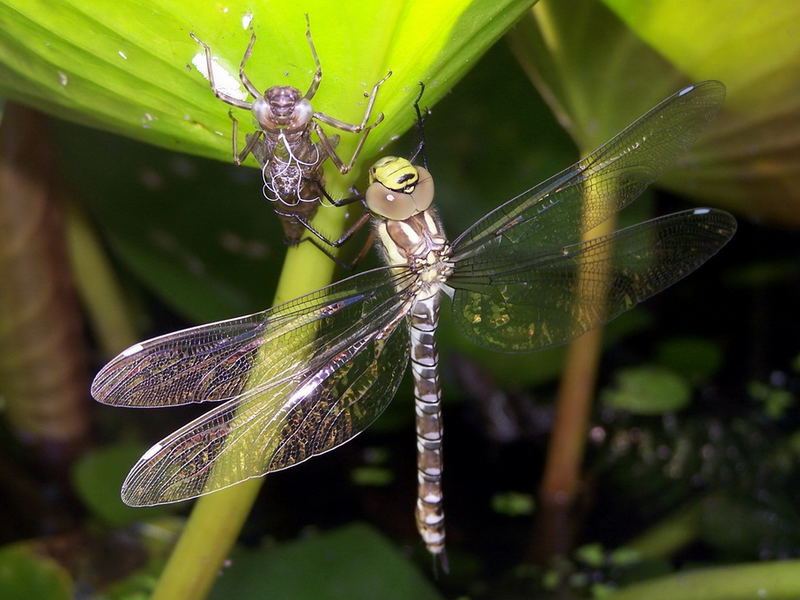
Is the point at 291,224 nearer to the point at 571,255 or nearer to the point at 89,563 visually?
the point at 571,255

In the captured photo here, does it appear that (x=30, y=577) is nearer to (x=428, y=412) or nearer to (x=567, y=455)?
(x=428, y=412)

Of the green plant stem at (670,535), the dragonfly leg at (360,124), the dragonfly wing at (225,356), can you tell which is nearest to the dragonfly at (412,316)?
the dragonfly wing at (225,356)

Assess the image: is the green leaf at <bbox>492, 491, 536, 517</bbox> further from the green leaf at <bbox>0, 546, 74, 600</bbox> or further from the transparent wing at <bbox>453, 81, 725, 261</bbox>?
the green leaf at <bbox>0, 546, 74, 600</bbox>

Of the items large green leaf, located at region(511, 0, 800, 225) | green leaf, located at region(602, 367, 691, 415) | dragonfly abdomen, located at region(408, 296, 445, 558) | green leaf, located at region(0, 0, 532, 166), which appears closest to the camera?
green leaf, located at region(0, 0, 532, 166)

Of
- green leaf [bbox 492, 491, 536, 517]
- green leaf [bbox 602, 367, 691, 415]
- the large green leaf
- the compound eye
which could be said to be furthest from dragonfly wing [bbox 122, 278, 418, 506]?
green leaf [bbox 602, 367, 691, 415]

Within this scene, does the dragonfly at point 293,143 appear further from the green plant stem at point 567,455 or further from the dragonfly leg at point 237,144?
the green plant stem at point 567,455

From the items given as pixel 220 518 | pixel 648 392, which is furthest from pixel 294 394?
pixel 648 392
